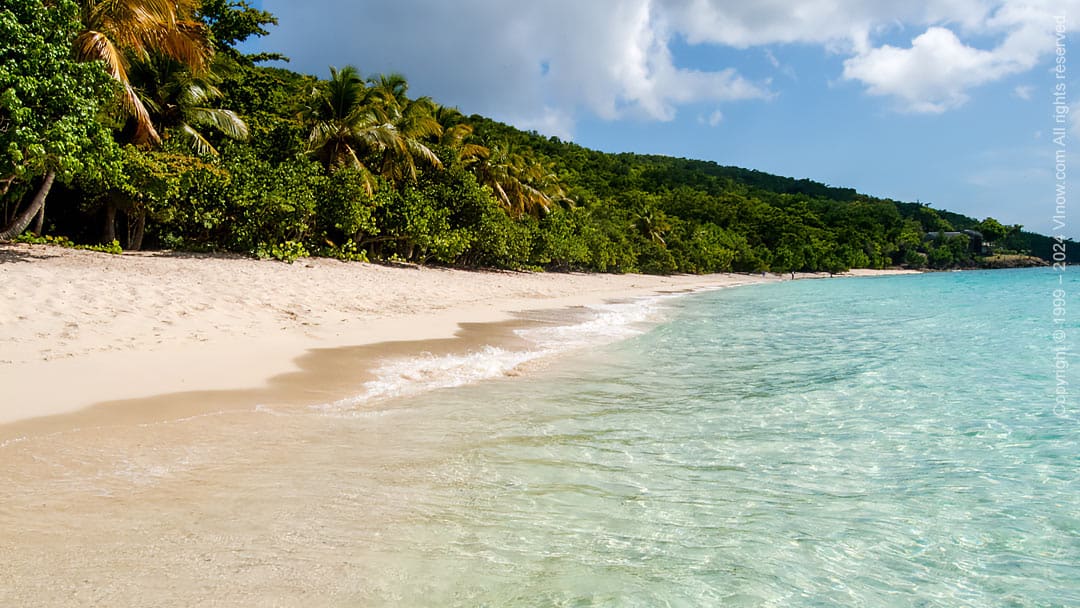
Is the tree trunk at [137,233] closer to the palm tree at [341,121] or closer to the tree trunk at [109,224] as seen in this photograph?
the tree trunk at [109,224]

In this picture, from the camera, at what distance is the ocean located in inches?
106

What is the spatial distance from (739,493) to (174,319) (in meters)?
8.56

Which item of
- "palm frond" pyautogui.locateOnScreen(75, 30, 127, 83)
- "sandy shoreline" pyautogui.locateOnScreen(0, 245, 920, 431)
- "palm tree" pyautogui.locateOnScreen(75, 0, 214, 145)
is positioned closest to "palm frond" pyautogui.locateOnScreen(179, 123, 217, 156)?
"palm tree" pyautogui.locateOnScreen(75, 0, 214, 145)

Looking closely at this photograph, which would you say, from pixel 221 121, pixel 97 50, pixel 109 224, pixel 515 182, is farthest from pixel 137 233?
pixel 515 182

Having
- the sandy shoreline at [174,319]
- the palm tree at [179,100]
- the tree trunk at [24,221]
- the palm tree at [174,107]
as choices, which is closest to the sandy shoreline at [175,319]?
the sandy shoreline at [174,319]

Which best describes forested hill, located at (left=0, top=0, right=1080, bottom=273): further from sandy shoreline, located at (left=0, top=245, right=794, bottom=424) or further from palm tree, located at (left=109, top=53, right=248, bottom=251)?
sandy shoreline, located at (left=0, top=245, right=794, bottom=424)

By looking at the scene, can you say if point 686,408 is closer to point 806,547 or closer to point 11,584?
point 806,547

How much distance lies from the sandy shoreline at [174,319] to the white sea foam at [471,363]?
1330 millimetres

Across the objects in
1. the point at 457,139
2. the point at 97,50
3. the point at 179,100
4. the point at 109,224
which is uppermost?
the point at 457,139

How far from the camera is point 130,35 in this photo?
1413 centimetres

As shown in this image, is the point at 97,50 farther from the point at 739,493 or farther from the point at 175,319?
the point at 739,493

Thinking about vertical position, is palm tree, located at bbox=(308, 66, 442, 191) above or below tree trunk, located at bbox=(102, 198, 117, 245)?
above

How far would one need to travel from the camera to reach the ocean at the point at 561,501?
Result: 106 inches

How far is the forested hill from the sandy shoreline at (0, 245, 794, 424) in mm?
1969
